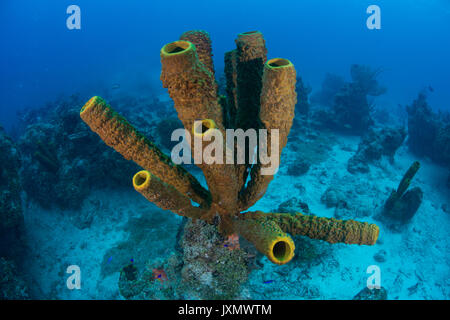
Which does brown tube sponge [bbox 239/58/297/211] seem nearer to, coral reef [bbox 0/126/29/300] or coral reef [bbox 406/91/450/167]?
coral reef [bbox 0/126/29/300]

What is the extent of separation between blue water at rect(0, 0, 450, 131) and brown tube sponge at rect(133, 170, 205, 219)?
2558 centimetres

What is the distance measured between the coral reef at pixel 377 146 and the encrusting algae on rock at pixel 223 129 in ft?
24.9

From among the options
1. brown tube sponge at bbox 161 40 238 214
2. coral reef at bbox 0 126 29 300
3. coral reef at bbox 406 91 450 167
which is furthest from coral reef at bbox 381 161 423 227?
coral reef at bbox 0 126 29 300

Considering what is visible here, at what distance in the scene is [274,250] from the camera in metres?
1.75

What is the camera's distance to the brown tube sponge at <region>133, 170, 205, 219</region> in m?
1.74

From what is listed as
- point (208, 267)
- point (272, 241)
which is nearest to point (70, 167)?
point (208, 267)

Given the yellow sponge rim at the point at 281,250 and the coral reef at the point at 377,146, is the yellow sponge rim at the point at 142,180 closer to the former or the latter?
the yellow sponge rim at the point at 281,250

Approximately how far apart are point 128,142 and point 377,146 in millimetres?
9901

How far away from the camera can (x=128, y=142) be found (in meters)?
1.79

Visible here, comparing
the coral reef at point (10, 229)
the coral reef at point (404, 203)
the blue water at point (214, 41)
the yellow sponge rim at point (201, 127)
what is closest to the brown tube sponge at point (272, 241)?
the yellow sponge rim at point (201, 127)

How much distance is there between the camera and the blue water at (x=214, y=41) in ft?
113

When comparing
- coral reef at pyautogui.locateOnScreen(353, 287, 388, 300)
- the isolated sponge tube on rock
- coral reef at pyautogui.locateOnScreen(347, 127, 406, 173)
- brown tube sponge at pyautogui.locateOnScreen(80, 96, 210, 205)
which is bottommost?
coral reef at pyautogui.locateOnScreen(353, 287, 388, 300)

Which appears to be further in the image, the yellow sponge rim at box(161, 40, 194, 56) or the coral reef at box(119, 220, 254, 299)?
the coral reef at box(119, 220, 254, 299)
